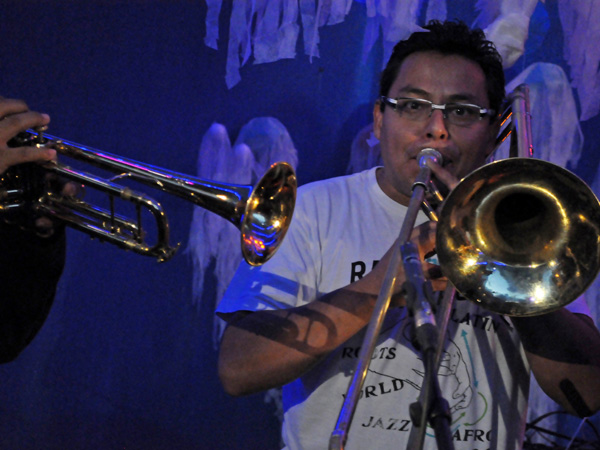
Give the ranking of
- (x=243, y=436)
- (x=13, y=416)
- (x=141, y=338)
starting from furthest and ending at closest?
1. (x=13, y=416)
2. (x=141, y=338)
3. (x=243, y=436)

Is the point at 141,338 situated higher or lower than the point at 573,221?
lower

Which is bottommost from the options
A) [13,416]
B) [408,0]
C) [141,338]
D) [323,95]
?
[13,416]

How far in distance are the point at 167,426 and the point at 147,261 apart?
0.79 metres

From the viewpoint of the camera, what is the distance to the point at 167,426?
10.5 feet

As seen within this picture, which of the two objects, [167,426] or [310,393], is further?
[167,426]

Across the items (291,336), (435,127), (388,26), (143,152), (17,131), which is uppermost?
(388,26)

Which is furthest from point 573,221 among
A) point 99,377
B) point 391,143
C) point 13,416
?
point 13,416

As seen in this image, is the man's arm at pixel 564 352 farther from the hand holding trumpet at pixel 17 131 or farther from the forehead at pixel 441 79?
the hand holding trumpet at pixel 17 131

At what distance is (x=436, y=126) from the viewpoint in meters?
2.07

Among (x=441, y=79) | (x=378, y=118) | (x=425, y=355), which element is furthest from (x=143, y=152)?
(x=425, y=355)

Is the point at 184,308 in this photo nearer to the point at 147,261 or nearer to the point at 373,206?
the point at 147,261

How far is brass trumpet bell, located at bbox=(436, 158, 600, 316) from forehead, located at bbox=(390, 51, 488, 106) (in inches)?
20.8

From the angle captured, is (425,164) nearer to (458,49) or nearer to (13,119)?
(458,49)

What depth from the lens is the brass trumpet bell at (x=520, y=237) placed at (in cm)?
159
